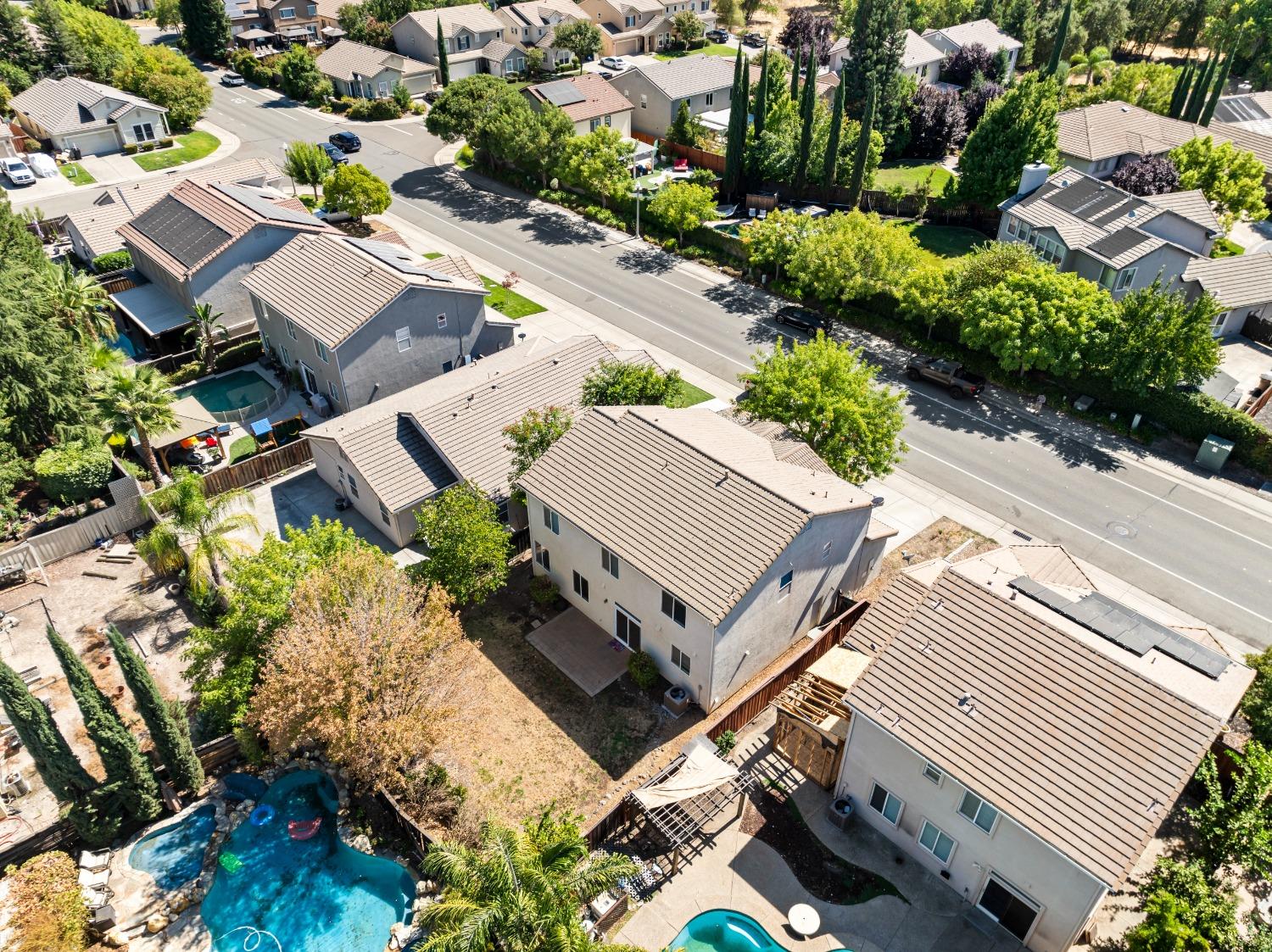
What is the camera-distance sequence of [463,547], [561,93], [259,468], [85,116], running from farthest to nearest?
[85,116] < [561,93] < [259,468] < [463,547]

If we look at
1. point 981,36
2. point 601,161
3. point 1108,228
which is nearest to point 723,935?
point 1108,228

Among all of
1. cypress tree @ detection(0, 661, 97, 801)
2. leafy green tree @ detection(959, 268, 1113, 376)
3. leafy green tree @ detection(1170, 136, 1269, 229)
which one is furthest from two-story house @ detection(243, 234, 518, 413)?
leafy green tree @ detection(1170, 136, 1269, 229)

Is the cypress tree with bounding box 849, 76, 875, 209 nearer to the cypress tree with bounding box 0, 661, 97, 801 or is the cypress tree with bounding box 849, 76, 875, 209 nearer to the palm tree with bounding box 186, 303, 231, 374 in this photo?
the palm tree with bounding box 186, 303, 231, 374

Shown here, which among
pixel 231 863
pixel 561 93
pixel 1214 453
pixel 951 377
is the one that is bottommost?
pixel 231 863

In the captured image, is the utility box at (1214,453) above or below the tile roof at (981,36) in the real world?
below

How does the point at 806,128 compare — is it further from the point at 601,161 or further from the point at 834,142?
the point at 601,161

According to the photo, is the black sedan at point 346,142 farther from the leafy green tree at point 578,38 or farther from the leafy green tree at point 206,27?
the leafy green tree at point 206,27

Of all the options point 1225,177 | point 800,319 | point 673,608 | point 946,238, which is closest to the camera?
point 673,608

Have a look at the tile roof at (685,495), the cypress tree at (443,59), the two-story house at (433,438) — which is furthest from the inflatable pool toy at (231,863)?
the cypress tree at (443,59)
